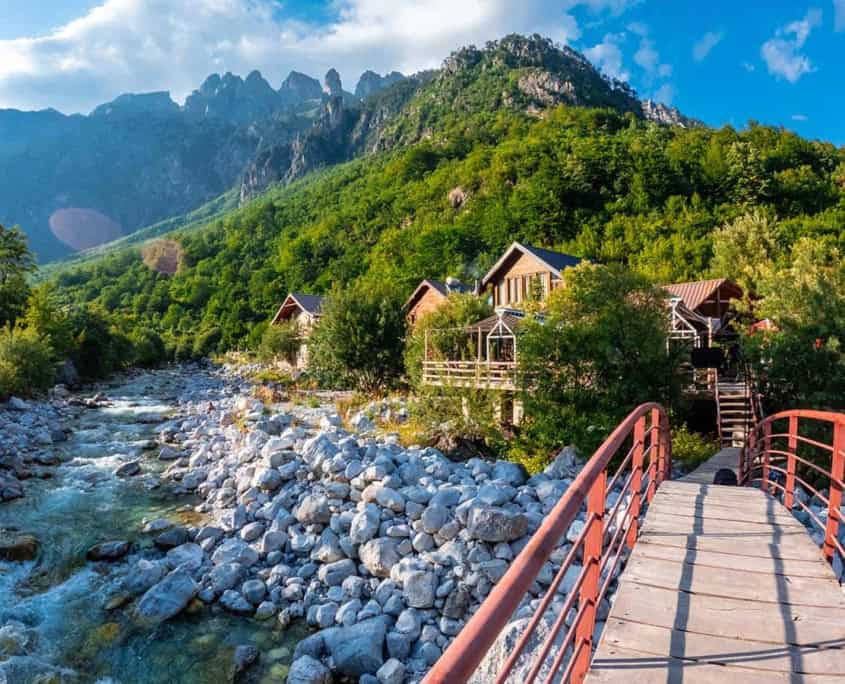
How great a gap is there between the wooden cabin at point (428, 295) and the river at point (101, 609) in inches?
764

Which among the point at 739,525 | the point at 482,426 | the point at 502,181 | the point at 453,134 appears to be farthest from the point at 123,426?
→ the point at 453,134

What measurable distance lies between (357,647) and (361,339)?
18.2 meters

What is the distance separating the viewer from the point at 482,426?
521 inches

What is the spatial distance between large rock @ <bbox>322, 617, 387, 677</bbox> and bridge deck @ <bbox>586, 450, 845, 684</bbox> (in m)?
3.37

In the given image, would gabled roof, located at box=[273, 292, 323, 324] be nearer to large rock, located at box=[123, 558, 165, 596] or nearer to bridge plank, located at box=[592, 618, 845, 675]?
large rock, located at box=[123, 558, 165, 596]

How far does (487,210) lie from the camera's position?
5925cm

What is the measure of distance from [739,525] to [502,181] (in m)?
62.1

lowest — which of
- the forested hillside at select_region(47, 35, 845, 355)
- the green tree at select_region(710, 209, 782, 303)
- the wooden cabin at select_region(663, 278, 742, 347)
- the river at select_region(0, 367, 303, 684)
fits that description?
the river at select_region(0, 367, 303, 684)

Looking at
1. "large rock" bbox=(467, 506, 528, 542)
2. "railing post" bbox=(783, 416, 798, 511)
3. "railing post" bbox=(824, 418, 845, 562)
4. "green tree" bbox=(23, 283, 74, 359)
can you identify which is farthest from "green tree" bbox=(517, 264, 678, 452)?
"green tree" bbox=(23, 283, 74, 359)

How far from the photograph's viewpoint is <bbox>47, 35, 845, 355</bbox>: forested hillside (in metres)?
49.7

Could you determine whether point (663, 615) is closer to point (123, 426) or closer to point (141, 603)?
point (141, 603)

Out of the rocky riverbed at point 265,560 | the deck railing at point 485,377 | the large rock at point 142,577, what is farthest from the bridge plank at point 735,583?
the deck railing at point 485,377

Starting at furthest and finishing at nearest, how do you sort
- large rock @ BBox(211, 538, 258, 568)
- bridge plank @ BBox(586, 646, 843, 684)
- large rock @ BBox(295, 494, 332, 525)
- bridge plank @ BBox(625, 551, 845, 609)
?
large rock @ BBox(295, 494, 332, 525), large rock @ BBox(211, 538, 258, 568), bridge plank @ BBox(625, 551, 845, 609), bridge plank @ BBox(586, 646, 843, 684)

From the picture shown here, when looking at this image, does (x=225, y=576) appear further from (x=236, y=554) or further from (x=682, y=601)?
(x=682, y=601)
